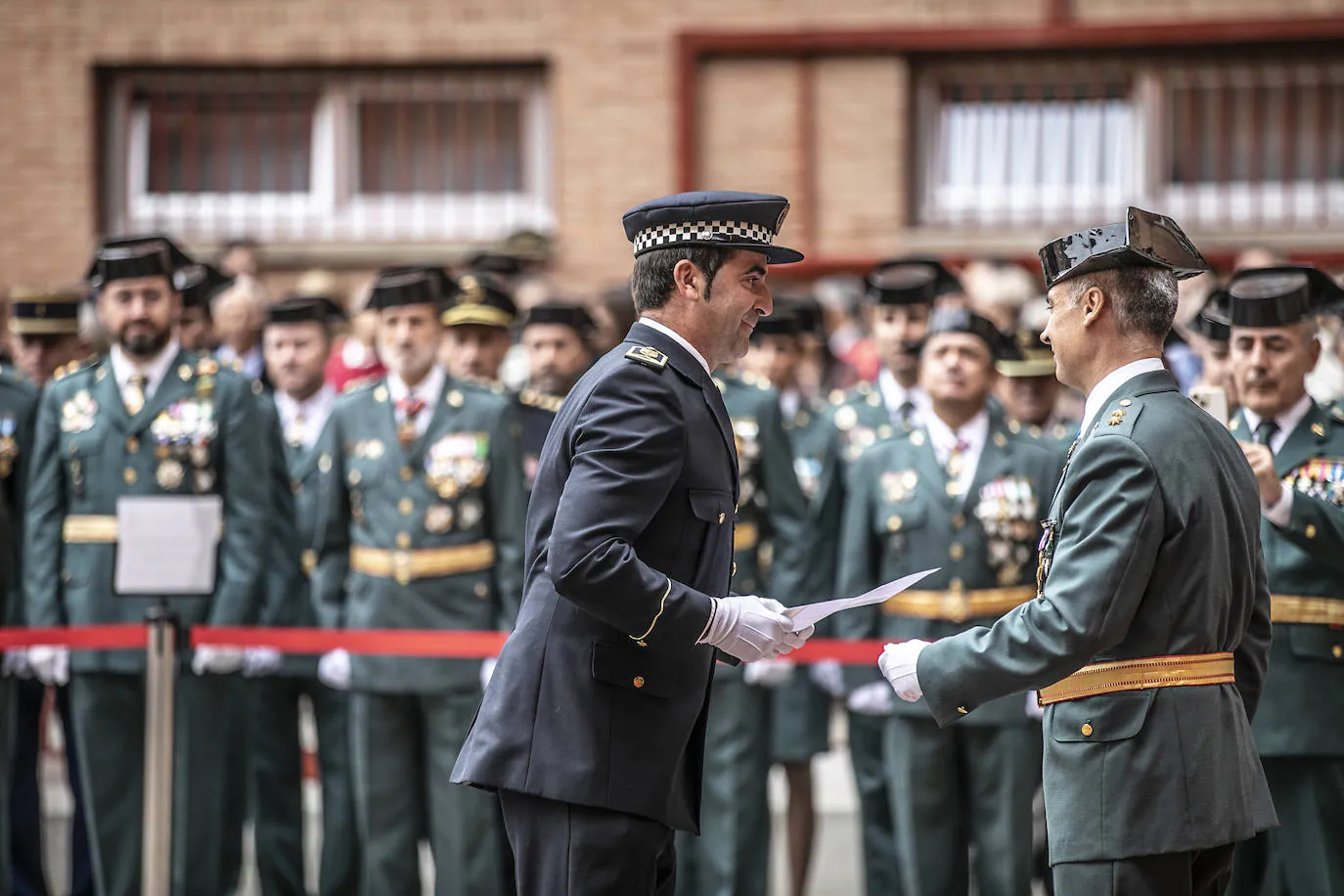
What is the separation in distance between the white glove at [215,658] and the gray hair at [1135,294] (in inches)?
130

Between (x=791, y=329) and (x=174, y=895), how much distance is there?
3.11 m

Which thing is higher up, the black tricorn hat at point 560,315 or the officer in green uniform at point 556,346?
the black tricorn hat at point 560,315

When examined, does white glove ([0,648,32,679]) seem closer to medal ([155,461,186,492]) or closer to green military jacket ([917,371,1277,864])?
medal ([155,461,186,492])

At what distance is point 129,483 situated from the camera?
5.84 meters

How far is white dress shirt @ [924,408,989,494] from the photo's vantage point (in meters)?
5.75

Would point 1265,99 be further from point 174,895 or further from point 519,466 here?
point 174,895

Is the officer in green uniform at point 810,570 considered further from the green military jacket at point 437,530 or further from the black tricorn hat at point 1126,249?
the black tricorn hat at point 1126,249

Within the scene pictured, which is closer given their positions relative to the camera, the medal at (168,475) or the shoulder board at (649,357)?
the shoulder board at (649,357)

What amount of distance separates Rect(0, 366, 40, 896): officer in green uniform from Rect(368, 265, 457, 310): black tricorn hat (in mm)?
1305

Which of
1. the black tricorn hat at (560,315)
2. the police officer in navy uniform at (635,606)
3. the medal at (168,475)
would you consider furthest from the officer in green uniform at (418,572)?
the police officer in navy uniform at (635,606)

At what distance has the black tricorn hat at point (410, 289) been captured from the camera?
20.1ft

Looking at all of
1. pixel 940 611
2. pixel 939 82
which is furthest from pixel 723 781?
pixel 939 82

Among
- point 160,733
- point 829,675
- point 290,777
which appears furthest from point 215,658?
point 829,675

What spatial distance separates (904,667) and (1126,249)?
91 cm
